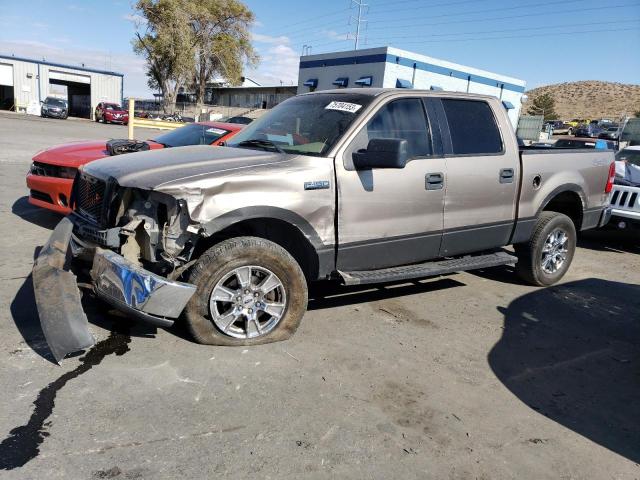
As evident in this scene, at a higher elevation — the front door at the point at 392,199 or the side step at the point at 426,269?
the front door at the point at 392,199

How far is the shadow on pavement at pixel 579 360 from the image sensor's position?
318 centimetres

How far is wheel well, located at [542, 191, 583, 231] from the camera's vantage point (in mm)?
5856

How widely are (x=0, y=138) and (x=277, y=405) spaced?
18.4 metres

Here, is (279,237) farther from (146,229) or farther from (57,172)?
(57,172)

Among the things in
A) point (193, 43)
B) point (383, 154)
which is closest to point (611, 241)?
point (383, 154)

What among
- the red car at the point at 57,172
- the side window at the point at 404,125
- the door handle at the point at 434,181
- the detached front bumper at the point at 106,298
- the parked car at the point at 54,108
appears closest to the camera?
the detached front bumper at the point at 106,298

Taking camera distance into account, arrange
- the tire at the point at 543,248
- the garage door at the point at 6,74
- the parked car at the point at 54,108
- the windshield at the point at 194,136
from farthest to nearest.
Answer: the garage door at the point at 6,74, the parked car at the point at 54,108, the windshield at the point at 194,136, the tire at the point at 543,248

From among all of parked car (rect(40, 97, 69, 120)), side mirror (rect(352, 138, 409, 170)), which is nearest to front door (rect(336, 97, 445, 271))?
side mirror (rect(352, 138, 409, 170))

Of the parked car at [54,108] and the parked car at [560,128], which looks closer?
the parked car at [54,108]

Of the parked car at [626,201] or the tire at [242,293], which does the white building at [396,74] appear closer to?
the parked car at [626,201]

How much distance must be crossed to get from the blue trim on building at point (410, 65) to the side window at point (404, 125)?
23.8 m

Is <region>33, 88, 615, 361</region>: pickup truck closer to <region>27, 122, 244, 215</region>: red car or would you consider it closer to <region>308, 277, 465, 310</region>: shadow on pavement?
<region>308, 277, 465, 310</region>: shadow on pavement

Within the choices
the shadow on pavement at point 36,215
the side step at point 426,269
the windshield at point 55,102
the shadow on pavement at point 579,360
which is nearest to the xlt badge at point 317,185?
the side step at point 426,269

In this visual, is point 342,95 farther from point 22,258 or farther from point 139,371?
point 22,258
